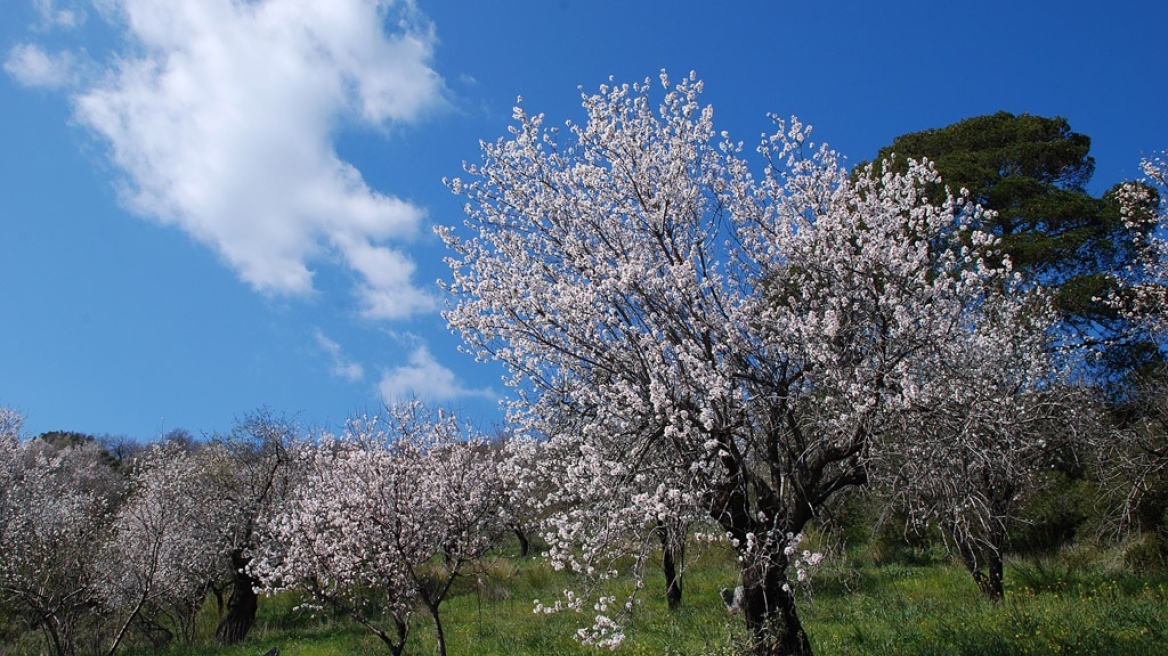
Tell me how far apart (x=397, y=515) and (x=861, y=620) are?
23.0ft

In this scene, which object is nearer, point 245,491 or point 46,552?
point 46,552

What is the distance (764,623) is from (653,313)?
3.26m

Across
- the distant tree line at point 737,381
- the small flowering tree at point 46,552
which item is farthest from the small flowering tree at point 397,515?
the small flowering tree at point 46,552

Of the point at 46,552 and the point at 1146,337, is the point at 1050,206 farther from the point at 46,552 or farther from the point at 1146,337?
the point at 46,552

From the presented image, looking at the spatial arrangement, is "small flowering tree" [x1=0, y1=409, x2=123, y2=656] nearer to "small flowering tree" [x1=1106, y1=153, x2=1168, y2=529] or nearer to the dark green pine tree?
"small flowering tree" [x1=1106, y1=153, x2=1168, y2=529]

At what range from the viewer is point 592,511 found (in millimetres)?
7594

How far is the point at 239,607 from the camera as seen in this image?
820 inches

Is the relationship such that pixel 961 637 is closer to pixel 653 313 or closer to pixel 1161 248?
pixel 653 313

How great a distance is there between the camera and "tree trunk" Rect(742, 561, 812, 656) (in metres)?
7.20

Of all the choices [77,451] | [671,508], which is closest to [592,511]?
[671,508]

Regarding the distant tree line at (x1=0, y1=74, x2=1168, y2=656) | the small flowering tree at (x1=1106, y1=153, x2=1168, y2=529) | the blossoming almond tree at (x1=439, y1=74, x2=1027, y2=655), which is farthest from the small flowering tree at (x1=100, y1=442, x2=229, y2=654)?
the small flowering tree at (x1=1106, y1=153, x2=1168, y2=529)

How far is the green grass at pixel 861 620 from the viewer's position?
24.8 ft

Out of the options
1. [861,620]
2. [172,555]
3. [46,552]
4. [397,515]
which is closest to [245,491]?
[172,555]

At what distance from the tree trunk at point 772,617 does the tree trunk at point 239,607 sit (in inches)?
687
